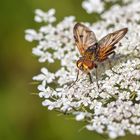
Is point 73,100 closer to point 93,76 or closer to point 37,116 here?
point 93,76

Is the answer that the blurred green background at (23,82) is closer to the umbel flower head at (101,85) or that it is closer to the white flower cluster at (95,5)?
the white flower cluster at (95,5)

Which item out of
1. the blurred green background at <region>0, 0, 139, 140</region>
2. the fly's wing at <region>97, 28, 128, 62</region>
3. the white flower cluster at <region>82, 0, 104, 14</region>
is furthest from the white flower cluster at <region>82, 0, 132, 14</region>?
the fly's wing at <region>97, 28, 128, 62</region>

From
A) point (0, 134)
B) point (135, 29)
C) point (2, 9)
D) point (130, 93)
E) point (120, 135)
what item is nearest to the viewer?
point (120, 135)

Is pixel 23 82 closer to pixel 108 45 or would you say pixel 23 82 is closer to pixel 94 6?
pixel 94 6

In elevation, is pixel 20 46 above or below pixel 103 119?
above

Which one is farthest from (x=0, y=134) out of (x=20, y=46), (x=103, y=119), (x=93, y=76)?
(x=103, y=119)

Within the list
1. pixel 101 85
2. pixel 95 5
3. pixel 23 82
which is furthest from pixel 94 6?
pixel 101 85
